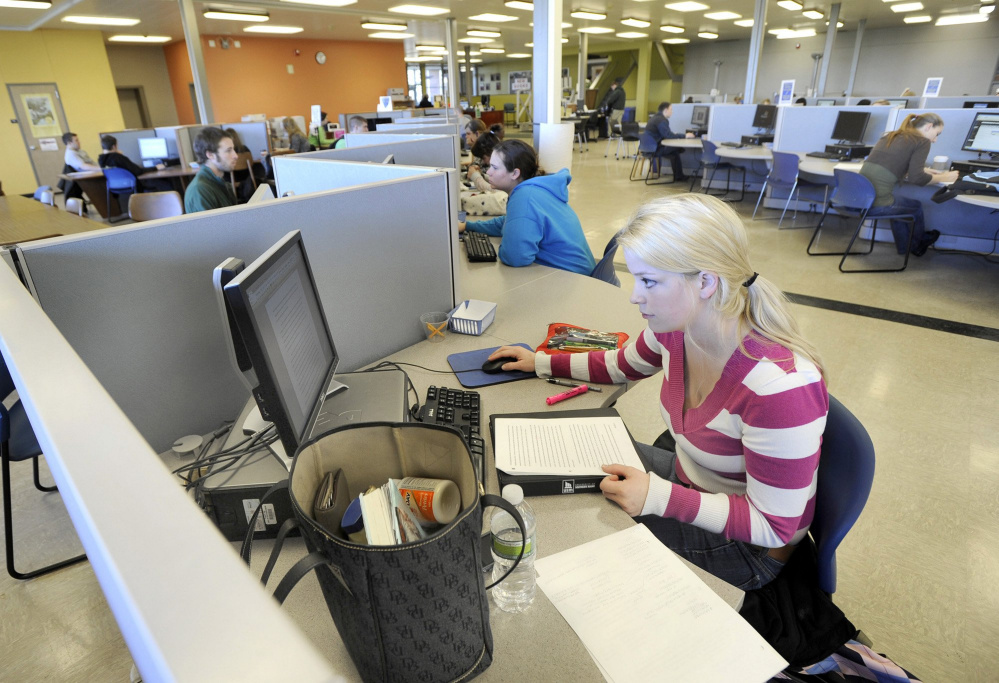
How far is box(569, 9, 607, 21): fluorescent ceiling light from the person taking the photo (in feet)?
33.9

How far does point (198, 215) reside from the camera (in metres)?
1.21

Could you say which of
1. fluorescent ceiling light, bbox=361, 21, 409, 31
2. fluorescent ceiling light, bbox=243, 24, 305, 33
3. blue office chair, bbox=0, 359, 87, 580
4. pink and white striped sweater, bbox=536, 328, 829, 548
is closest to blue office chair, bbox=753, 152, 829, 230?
pink and white striped sweater, bbox=536, 328, 829, 548

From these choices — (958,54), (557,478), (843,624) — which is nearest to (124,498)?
(557,478)

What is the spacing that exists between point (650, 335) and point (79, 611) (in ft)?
5.89

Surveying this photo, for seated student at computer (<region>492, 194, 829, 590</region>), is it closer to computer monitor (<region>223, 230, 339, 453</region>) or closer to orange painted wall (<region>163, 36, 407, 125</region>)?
computer monitor (<region>223, 230, 339, 453</region>)

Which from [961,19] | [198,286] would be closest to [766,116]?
[198,286]

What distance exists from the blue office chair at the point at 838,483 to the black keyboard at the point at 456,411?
0.72 meters

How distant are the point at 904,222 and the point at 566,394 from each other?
5232mm

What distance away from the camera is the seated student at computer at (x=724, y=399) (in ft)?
3.51

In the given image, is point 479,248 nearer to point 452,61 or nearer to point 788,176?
point 788,176

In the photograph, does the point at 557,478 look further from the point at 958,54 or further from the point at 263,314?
the point at 958,54

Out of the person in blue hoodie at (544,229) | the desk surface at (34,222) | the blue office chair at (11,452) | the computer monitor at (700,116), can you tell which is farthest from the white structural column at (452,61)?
the blue office chair at (11,452)

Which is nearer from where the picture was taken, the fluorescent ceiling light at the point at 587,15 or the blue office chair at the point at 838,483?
the blue office chair at the point at 838,483

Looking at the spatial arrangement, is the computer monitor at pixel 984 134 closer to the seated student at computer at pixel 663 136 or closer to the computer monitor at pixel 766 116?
the computer monitor at pixel 766 116
